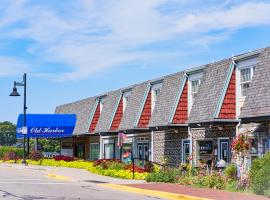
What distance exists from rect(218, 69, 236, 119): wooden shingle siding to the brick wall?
16.2 ft

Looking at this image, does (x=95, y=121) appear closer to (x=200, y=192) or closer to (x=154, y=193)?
(x=154, y=193)

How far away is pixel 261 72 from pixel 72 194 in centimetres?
1075

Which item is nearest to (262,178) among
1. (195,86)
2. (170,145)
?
(195,86)

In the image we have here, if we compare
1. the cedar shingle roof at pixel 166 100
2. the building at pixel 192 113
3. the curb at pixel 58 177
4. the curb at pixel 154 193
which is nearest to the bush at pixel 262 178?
the curb at pixel 154 193

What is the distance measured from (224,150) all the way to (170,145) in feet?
18.8

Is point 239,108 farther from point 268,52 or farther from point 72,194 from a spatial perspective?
point 72,194

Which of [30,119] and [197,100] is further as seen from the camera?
[30,119]

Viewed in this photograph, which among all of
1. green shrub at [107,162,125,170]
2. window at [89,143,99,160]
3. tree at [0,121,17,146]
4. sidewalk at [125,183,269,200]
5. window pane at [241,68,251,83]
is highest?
window pane at [241,68,251,83]

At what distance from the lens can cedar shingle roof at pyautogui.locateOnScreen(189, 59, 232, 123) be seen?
29294 mm

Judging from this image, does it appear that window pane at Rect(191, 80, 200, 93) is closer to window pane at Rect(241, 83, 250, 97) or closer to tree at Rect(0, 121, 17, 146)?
window pane at Rect(241, 83, 250, 97)

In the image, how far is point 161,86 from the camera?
37.4 meters

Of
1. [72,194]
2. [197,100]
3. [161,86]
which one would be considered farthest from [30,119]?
[72,194]

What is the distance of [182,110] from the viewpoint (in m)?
33.7

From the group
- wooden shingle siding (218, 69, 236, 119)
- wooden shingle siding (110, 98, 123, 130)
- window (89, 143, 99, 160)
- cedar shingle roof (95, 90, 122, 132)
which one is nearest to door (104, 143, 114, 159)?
cedar shingle roof (95, 90, 122, 132)
